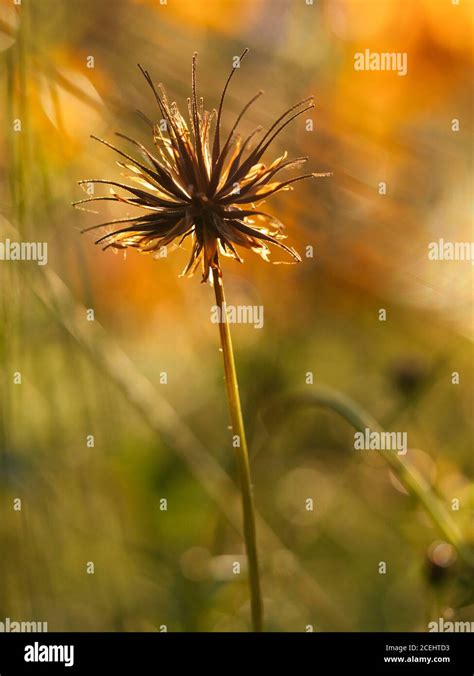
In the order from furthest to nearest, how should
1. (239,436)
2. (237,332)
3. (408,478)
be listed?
(237,332) < (408,478) < (239,436)

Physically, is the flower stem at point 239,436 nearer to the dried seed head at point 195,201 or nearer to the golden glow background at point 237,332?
the dried seed head at point 195,201

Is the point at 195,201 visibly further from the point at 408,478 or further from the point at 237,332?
the point at 237,332

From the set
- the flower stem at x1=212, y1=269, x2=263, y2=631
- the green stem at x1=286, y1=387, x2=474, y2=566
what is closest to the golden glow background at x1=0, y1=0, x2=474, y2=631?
the green stem at x1=286, y1=387, x2=474, y2=566

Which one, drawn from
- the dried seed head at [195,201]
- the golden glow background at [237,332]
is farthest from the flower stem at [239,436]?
the golden glow background at [237,332]

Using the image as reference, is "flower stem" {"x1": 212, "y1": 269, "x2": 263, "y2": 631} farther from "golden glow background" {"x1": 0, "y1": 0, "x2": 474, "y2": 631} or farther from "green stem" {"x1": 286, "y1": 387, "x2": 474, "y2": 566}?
"golden glow background" {"x1": 0, "y1": 0, "x2": 474, "y2": 631}

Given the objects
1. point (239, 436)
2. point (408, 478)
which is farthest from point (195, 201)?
point (408, 478)

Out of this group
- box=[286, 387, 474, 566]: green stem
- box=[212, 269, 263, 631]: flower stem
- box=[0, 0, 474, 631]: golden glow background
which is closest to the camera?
box=[212, 269, 263, 631]: flower stem
